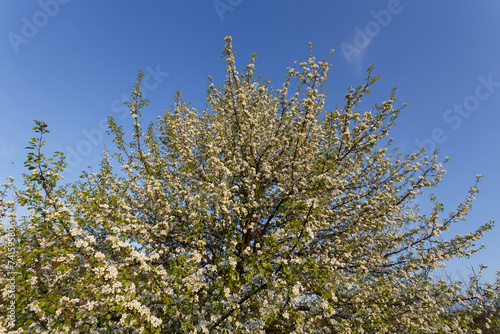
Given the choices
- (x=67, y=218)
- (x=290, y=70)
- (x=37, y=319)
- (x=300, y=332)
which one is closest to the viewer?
(x=67, y=218)

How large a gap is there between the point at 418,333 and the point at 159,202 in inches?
442

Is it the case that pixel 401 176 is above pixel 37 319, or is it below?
above

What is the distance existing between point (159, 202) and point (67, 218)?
291 centimetres

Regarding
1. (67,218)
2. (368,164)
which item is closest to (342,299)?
(368,164)

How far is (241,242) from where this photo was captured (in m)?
9.52

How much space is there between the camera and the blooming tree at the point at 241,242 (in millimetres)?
6688

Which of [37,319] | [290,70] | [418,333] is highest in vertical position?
[290,70]

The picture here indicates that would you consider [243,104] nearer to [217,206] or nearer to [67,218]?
[217,206]

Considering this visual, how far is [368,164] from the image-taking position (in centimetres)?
1266

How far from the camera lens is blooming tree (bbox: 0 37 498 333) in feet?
21.9

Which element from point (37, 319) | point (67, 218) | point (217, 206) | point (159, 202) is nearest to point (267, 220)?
point (217, 206)

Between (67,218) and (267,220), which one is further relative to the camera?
(267,220)

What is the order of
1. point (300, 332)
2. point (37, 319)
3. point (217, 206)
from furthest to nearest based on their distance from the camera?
1. point (217, 206)
2. point (37, 319)
3. point (300, 332)

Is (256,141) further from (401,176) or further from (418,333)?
(418,333)
